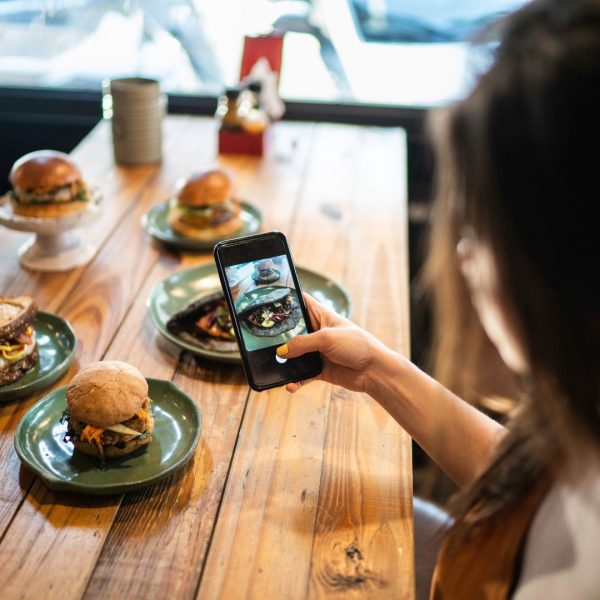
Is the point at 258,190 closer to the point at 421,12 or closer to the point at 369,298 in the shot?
the point at 369,298

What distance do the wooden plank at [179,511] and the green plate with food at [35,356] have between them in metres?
0.09

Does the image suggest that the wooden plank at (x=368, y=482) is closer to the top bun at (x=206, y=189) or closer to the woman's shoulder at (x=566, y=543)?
the woman's shoulder at (x=566, y=543)


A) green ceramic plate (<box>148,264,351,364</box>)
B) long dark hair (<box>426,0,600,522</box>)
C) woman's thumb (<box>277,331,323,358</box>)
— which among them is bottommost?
green ceramic plate (<box>148,264,351,364</box>)

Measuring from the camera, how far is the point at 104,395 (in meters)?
1.04

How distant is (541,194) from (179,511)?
61 centimetres

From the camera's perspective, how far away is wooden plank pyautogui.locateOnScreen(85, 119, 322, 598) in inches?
35.7

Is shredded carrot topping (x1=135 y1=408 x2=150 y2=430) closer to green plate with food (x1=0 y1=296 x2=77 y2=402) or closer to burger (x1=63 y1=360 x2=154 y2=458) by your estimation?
burger (x1=63 y1=360 x2=154 y2=458)

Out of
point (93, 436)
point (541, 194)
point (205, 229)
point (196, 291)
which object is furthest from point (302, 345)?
point (205, 229)

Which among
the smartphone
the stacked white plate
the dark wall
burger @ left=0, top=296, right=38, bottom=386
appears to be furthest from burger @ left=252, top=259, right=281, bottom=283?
the dark wall

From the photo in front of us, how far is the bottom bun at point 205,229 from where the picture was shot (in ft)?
Answer: 5.85

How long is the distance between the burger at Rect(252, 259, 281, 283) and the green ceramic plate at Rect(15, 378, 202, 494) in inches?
8.2

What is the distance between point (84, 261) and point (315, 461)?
80 cm

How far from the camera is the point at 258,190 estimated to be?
82.4 inches

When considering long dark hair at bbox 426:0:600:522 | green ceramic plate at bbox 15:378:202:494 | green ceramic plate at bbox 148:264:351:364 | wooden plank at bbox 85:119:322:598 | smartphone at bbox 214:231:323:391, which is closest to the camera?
long dark hair at bbox 426:0:600:522
